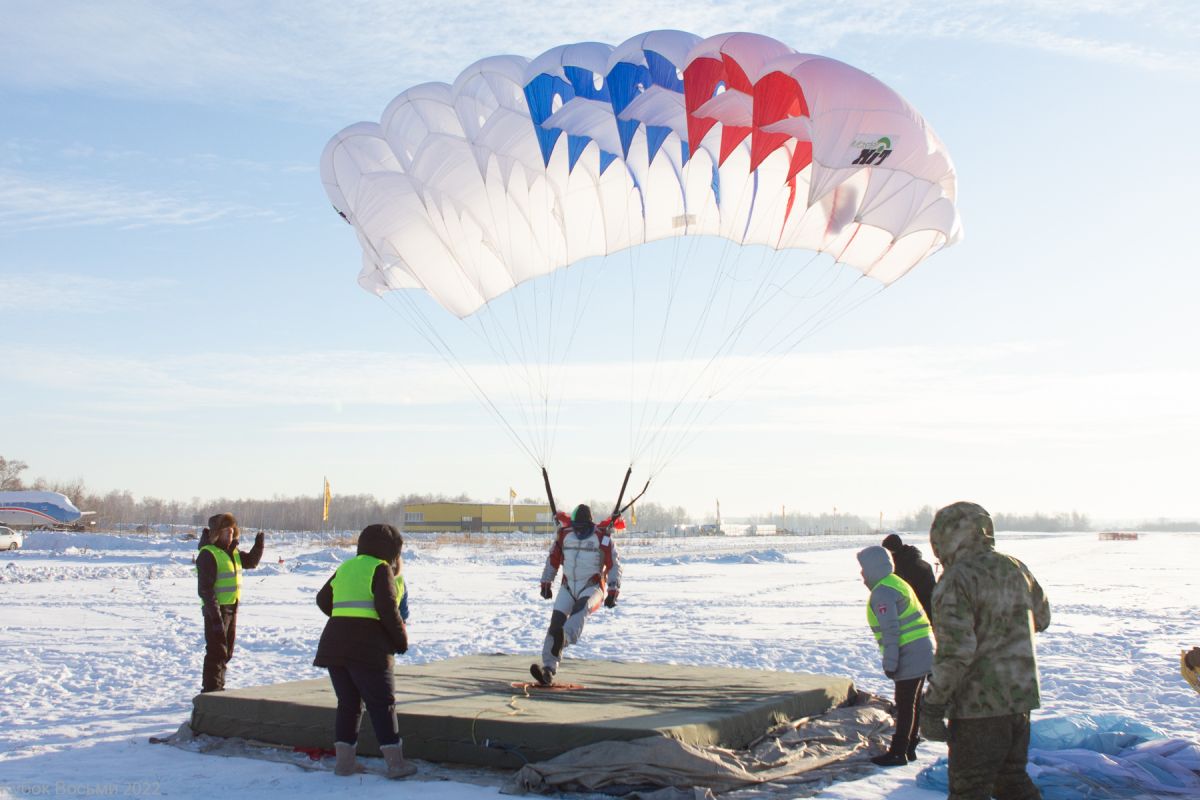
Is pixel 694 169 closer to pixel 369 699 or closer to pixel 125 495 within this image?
pixel 369 699

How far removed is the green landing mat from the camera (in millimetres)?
5520

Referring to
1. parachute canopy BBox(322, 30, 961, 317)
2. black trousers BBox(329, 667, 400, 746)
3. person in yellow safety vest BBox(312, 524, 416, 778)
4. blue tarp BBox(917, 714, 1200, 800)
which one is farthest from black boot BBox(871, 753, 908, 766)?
parachute canopy BBox(322, 30, 961, 317)

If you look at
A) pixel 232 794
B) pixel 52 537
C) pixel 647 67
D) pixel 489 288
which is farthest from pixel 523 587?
pixel 52 537

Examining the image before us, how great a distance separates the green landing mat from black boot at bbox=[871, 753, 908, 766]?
0.77m

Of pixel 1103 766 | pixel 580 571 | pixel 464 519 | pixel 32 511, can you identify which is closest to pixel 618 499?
pixel 580 571

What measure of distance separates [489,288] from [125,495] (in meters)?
135

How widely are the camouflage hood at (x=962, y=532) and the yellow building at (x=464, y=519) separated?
240ft

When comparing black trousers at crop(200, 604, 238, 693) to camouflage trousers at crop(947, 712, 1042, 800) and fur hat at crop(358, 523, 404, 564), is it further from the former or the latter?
camouflage trousers at crop(947, 712, 1042, 800)

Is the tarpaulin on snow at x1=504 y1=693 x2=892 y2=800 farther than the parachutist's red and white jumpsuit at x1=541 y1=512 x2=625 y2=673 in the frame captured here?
No

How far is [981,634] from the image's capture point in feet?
12.4

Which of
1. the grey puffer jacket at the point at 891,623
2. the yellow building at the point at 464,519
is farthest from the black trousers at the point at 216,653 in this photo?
the yellow building at the point at 464,519

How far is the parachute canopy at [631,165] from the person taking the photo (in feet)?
24.5

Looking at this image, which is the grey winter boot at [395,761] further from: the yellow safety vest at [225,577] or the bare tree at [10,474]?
the bare tree at [10,474]

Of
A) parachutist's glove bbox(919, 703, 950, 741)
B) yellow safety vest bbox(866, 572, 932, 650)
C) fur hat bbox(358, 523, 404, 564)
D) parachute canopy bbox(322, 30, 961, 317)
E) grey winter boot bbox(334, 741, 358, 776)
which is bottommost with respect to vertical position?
grey winter boot bbox(334, 741, 358, 776)
